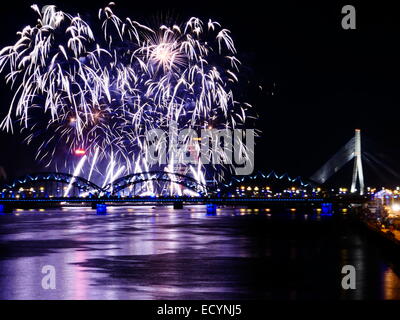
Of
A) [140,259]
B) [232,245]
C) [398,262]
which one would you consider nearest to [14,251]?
[140,259]

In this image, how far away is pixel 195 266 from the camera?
35.7m

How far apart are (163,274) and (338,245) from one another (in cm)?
2107

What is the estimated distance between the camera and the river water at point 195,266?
2580 cm

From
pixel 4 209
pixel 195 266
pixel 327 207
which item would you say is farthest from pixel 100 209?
pixel 195 266

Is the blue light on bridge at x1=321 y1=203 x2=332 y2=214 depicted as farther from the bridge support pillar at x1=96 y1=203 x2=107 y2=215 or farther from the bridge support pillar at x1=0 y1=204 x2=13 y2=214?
the bridge support pillar at x1=0 y1=204 x2=13 y2=214

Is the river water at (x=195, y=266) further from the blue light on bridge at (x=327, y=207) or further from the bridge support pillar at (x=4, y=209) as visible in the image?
the bridge support pillar at (x=4, y=209)

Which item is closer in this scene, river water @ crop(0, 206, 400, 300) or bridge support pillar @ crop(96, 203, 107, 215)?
river water @ crop(0, 206, 400, 300)

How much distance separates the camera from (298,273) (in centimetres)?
3178

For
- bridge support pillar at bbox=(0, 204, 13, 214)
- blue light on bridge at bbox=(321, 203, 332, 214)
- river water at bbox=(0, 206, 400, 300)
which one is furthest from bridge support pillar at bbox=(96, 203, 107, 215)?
river water at bbox=(0, 206, 400, 300)

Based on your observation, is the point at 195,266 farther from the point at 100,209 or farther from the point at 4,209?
the point at 4,209

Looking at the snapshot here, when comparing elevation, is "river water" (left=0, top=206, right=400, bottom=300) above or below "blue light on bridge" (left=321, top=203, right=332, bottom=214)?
below

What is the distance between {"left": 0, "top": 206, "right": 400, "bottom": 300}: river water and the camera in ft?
84.6
